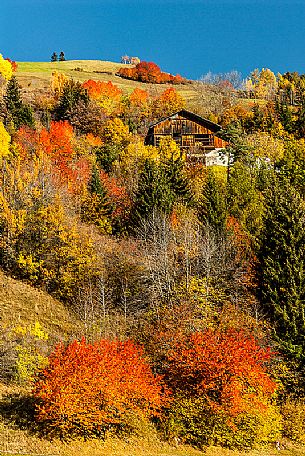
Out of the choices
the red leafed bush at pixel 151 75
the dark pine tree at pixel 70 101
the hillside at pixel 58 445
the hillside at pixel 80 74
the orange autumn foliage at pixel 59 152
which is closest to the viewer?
the hillside at pixel 58 445

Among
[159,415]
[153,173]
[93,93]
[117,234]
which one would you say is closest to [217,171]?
[153,173]

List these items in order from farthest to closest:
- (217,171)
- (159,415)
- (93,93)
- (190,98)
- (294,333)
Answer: (190,98)
(93,93)
(217,171)
(294,333)
(159,415)

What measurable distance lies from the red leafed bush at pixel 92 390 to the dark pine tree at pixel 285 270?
32.7 feet

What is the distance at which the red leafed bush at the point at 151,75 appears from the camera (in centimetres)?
15575

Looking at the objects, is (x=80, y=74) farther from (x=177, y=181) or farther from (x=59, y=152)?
(x=177, y=181)

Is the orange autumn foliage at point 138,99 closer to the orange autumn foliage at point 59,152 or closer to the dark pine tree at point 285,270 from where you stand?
the orange autumn foliage at point 59,152

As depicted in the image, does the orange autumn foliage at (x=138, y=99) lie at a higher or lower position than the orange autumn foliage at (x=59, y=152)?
higher

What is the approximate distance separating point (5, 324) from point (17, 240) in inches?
397

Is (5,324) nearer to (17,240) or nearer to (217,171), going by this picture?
(17,240)

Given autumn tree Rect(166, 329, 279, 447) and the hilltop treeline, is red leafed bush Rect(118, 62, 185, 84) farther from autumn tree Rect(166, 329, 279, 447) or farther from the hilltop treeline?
autumn tree Rect(166, 329, 279, 447)

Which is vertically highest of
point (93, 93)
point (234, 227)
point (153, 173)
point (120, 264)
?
point (93, 93)

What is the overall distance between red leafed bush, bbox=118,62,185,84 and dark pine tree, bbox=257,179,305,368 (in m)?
127

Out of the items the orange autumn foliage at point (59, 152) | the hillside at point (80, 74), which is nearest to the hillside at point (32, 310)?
the orange autumn foliage at point (59, 152)

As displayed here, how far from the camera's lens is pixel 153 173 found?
50031 millimetres
